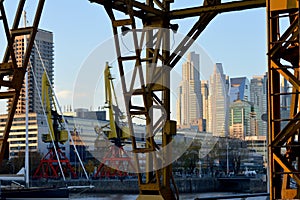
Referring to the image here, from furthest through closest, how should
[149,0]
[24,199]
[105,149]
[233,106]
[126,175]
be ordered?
1. [233,106]
2. [126,175]
3. [105,149]
4. [24,199]
5. [149,0]

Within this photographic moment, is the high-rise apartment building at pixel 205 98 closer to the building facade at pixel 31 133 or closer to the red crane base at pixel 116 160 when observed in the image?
the red crane base at pixel 116 160

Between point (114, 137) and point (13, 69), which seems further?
point (114, 137)

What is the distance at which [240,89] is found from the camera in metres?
96.8

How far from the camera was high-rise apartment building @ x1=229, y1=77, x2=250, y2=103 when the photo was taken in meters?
89.8

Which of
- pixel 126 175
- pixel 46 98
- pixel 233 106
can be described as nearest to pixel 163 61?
pixel 46 98

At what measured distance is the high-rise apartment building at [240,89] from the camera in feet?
295

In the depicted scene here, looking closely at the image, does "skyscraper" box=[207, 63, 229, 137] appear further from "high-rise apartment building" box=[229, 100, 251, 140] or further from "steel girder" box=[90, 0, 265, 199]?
"steel girder" box=[90, 0, 265, 199]

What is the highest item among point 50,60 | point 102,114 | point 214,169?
point 50,60

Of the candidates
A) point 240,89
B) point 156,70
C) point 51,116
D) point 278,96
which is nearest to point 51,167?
point 51,116

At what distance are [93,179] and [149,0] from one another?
6180 centimetres

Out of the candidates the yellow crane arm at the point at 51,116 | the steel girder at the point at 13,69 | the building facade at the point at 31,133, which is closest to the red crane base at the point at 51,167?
the yellow crane arm at the point at 51,116

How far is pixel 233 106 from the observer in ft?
375

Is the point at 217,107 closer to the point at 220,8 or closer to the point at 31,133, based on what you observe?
the point at 31,133

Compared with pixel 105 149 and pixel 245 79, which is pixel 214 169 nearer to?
pixel 245 79
